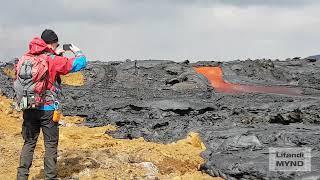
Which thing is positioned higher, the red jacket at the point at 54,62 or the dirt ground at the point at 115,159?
the red jacket at the point at 54,62

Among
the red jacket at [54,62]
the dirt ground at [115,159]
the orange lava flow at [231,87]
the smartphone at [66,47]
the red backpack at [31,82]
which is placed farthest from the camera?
the orange lava flow at [231,87]

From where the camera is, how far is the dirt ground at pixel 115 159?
307 inches

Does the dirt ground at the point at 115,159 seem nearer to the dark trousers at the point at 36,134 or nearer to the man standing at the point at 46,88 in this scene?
the dark trousers at the point at 36,134

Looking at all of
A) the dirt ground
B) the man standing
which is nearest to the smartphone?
the man standing

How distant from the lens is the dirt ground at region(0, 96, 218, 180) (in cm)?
781

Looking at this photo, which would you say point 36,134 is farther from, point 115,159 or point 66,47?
point 115,159

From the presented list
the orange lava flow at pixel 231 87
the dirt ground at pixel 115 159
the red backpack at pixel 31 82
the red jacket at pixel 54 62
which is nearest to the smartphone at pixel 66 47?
the red jacket at pixel 54 62

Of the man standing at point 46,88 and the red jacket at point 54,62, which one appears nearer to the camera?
the man standing at point 46,88

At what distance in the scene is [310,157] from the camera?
728cm

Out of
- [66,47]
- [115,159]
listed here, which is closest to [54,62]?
[66,47]

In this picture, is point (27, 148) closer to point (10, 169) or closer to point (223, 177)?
point (10, 169)

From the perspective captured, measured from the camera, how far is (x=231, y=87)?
24.4 m

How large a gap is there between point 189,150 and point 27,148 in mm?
3320

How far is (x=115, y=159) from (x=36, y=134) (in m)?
1.78
